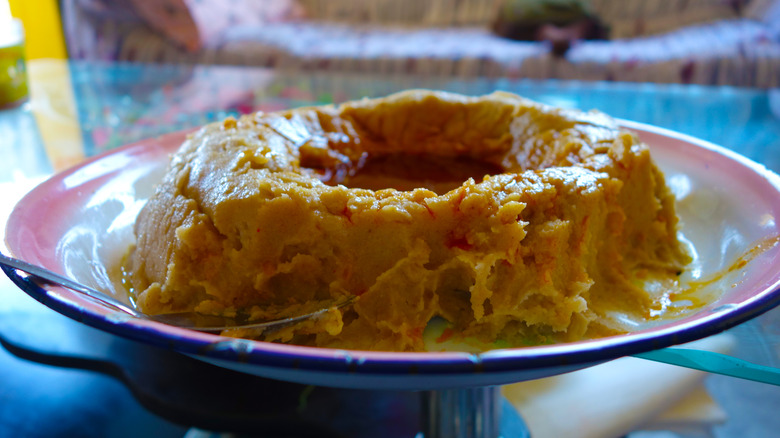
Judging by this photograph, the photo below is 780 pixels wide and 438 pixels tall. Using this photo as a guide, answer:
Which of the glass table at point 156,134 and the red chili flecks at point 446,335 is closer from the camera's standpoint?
the red chili flecks at point 446,335

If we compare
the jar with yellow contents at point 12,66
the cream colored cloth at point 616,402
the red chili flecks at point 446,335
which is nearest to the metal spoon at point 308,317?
the red chili flecks at point 446,335

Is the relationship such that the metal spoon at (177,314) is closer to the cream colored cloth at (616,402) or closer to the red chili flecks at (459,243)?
the red chili flecks at (459,243)

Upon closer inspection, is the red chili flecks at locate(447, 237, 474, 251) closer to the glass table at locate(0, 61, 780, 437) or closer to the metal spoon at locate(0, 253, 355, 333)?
the metal spoon at locate(0, 253, 355, 333)

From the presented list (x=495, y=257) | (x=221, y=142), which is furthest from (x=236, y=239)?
(x=495, y=257)

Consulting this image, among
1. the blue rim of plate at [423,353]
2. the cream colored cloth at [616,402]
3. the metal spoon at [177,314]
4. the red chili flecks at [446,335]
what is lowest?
the cream colored cloth at [616,402]

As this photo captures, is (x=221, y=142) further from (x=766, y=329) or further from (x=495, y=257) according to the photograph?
(x=766, y=329)

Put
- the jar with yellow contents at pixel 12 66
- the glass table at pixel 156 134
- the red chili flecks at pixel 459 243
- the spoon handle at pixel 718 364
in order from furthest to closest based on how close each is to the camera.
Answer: the jar with yellow contents at pixel 12 66, the glass table at pixel 156 134, the red chili flecks at pixel 459 243, the spoon handle at pixel 718 364

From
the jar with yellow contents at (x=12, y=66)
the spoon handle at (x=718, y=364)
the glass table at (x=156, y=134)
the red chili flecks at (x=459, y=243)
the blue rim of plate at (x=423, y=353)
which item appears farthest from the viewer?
the jar with yellow contents at (x=12, y=66)

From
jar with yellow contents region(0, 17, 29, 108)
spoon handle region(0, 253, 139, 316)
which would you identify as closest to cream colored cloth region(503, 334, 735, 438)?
spoon handle region(0, 253, 139, 316)
